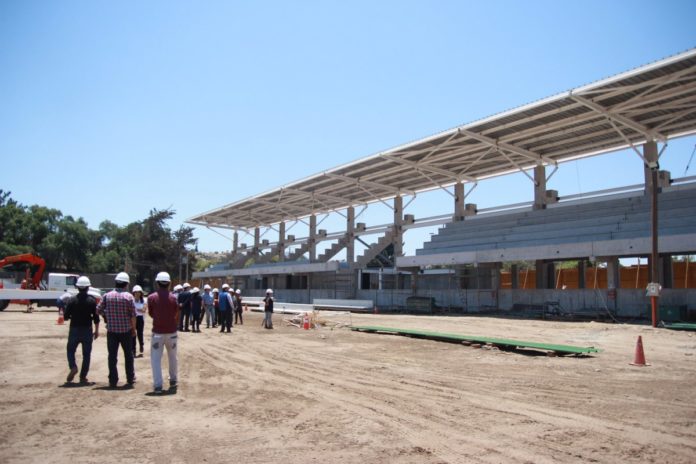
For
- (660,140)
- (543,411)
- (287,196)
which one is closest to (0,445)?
(543,411)

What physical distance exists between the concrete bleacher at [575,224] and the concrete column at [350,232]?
40.2 feet

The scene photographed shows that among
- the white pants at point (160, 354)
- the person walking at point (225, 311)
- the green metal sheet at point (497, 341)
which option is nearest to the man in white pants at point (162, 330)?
the white pants at point (160, 354)

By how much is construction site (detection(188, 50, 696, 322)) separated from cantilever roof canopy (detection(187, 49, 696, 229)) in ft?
0.28

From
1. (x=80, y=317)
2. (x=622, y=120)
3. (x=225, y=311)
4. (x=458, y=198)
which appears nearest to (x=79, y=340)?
(x=80, y=317)

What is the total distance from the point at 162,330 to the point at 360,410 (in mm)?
3327

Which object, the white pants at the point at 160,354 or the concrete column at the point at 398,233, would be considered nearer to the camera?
the white pants at the point at 160,354

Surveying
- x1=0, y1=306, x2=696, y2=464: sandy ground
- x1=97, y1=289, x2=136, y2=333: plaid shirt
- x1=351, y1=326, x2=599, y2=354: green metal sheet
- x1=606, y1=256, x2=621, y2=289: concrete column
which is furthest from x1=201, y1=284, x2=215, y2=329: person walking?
x1=606, y1=256, x2=621, y2=289: concrete column

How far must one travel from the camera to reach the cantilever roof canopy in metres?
24.2

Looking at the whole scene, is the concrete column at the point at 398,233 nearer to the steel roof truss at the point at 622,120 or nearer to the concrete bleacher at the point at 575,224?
the concrete bleacher at the point at 575,224

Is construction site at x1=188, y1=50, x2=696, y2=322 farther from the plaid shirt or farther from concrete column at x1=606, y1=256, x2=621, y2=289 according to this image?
the plaid shirt

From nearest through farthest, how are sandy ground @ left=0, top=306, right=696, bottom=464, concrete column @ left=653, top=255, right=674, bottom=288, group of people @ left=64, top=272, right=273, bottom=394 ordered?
sandy ground @ left=0, top=306, right=696, bottom=464 → group of people @ left=64, top=272, right=273, bottom=394 → concrete column @ left=653, top=255, right=674, bottom=288

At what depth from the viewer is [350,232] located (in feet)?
164

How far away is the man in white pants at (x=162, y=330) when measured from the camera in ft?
26.0

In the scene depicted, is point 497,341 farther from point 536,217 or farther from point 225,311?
point 536,217
